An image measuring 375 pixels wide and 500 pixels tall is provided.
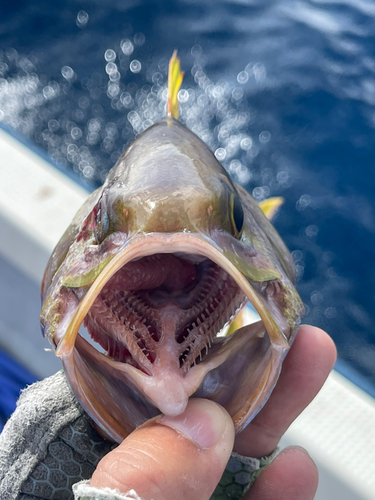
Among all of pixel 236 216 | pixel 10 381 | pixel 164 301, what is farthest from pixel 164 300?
pixel 10 381

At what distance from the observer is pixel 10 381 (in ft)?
10.4

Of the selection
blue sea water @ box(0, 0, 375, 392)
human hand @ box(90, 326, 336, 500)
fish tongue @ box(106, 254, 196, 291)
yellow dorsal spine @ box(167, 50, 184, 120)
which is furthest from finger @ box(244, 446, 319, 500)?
blue sea water @ box(0, 0, 375, 392)

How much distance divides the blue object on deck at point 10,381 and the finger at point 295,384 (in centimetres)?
163

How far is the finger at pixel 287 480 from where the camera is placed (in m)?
1.90

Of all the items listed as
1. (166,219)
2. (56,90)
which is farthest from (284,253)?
(56,90)

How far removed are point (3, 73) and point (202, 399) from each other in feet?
21.8

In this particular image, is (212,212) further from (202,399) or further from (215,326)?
(202,399)

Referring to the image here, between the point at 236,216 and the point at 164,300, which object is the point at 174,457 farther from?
the point at 236,216

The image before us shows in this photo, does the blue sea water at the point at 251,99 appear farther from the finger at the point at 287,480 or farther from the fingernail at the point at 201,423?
the fingernail at the point at 201,423

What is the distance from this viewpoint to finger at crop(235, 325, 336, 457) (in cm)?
202

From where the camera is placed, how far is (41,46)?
289 inches

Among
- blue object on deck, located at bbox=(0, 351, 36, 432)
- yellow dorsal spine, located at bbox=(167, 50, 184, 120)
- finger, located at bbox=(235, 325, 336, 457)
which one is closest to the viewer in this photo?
finger, located at bbox=(235, 325, 336, 457)

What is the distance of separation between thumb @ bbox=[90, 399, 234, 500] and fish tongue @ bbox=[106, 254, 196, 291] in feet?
1.52

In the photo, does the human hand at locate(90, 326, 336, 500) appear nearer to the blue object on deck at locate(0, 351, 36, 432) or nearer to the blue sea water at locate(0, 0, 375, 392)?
the blue object on deck at locate(0, 351, 36, 432)
